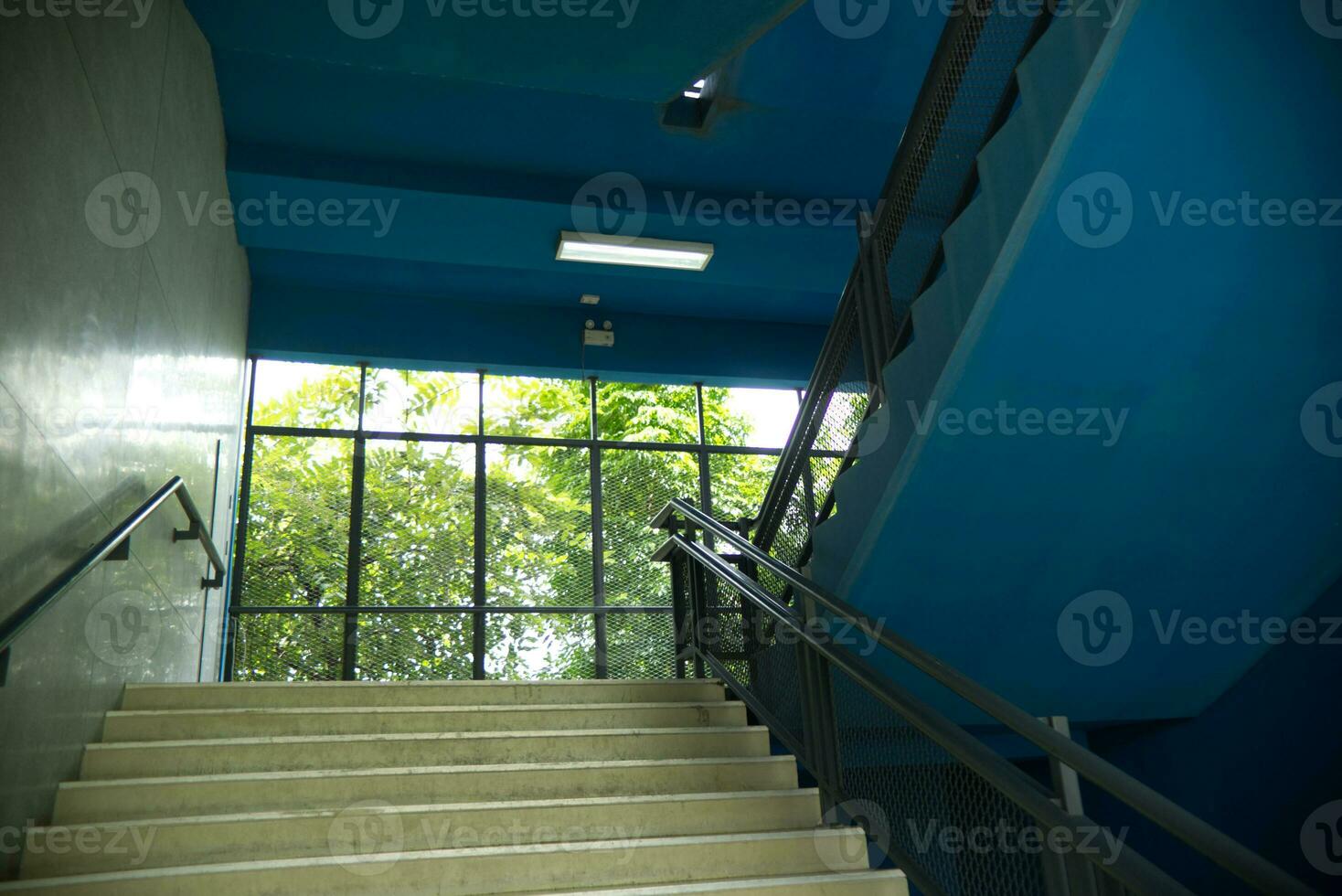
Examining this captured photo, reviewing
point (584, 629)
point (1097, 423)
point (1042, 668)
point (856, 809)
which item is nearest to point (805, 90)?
point (1097, 423)

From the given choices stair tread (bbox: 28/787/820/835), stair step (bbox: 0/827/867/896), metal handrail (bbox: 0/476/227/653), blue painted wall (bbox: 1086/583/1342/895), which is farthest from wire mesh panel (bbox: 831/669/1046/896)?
metal handrail (bbox: 0/476/227/653)

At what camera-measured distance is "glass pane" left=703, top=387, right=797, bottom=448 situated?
1092 cm

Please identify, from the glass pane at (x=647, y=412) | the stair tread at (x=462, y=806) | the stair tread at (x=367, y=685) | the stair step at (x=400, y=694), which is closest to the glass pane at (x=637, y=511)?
the glass pane at (x=647, y=412)

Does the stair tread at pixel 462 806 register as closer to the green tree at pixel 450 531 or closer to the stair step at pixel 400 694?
the stair step at pixel 400 694

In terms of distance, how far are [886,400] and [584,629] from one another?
539 cm

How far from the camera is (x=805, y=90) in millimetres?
6906

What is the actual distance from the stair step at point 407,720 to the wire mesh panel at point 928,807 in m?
1.03

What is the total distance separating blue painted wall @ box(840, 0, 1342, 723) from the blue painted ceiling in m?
2.48

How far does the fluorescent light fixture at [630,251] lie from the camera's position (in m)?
8.14

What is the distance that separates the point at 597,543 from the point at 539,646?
3.66 ft

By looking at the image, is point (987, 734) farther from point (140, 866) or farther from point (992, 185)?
point (140, 866)

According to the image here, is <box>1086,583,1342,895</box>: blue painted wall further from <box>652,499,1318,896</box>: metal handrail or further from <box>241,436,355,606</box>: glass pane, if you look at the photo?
<box>241,436,355,606</box>: glass pane

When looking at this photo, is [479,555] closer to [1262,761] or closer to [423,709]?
[423,709]

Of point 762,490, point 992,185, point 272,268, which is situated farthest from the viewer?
point 762,490
